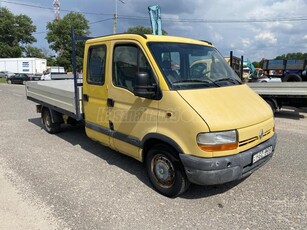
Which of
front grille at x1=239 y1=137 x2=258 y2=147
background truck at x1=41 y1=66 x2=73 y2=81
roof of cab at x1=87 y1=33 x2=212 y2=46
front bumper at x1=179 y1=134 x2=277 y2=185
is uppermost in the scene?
roof of cab at x1=87 y1=33 x2=212 y2=46

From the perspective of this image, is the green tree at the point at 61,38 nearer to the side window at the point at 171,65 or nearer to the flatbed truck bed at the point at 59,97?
the flatbed truck bed at the point at 59,97

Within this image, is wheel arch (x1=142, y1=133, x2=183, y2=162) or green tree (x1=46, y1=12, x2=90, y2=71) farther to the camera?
green tree (x1=46, y1=12, x2=90, y2=71)

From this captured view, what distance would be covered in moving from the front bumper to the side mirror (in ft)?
2.94

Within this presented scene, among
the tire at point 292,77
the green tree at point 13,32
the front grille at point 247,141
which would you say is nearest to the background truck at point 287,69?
the tire at point 292,77

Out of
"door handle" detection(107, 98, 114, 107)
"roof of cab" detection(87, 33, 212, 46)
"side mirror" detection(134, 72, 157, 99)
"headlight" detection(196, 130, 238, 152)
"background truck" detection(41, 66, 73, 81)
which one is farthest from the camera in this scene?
"background truck" detection(41, 66, 73, 81)

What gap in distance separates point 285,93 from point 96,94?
689cm

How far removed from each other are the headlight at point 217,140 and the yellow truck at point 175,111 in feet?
0.04

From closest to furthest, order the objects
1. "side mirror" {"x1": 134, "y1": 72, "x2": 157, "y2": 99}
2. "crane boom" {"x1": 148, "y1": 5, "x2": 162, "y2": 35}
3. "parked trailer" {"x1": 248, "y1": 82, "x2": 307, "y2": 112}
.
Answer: "side mirror" {"x1": 134, "y1": 72, "x2": 157, "y2": 99}
"parked trailer" {"x1": 248, "y1": 82, "x2": 307, "y2": 112}
"crane boom" {"x1": 148, "y1": 5, "x2": 162, "y2": 35}

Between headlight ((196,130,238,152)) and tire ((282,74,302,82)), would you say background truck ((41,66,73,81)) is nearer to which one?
headlight ((196,130,238,152))

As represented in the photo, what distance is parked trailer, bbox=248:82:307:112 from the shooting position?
8711 millimetres

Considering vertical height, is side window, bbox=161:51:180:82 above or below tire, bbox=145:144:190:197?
above

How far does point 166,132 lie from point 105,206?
49.3 inches

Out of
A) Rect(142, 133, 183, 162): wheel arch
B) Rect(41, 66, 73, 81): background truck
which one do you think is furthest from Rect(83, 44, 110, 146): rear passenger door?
Rect(41, 66, 73, 81): background truck

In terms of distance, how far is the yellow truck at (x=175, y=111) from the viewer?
10.4ft
